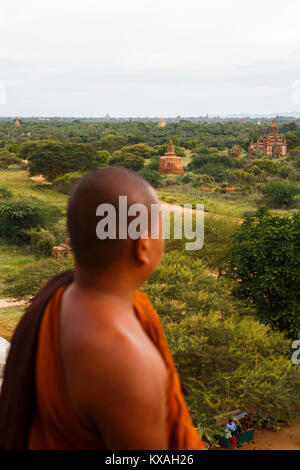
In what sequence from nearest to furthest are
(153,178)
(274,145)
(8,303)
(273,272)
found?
(273,272)
(8,303)
(153,178)
(274,145)

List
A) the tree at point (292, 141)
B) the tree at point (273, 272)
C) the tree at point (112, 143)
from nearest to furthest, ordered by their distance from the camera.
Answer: the tree at point (273, 272)
the tree at point (112, 143)
the tree at point (292, 141)

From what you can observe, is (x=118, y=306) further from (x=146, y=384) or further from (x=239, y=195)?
(x=239, y=195)

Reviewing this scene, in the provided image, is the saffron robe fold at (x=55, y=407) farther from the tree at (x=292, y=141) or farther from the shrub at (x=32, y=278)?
the tree at (x=292, y=141)

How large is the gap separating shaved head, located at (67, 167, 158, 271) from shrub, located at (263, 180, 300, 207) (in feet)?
100

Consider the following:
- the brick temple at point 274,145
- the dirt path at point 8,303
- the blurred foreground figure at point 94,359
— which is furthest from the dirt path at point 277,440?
the brick temple at point 274,145

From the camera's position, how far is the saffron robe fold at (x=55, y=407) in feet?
4.21

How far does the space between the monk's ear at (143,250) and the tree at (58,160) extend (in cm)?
3900

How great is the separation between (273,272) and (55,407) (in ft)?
36.6

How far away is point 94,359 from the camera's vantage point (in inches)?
46.1

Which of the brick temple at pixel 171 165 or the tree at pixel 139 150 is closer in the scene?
the brick temple at pixel 171 165

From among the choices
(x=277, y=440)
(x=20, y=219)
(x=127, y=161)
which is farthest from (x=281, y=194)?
(x=277, y=440)

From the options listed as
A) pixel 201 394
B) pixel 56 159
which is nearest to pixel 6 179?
pixel 56 159

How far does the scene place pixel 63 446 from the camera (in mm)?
1345

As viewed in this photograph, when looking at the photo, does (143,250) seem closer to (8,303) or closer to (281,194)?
(8,303)
